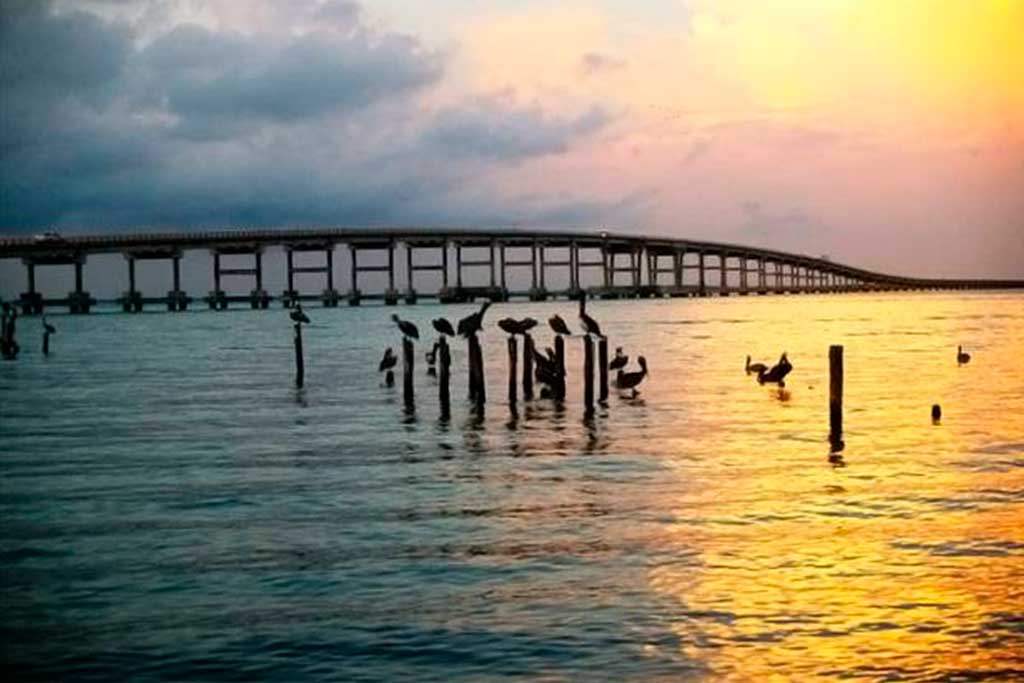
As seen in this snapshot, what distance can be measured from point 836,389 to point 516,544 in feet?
33.3

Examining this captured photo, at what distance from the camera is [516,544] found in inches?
516

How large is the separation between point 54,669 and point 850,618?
5.64 m

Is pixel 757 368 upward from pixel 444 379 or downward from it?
downward

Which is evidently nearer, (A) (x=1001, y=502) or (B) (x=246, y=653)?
(B) (x=246, y=653)

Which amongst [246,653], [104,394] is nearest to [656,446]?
[246,653]

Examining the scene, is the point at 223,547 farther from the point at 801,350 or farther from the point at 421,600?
the point at 801,350

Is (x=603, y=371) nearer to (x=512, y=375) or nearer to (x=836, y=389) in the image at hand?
(x=512, y=375)

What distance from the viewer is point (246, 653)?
9469 millimetres

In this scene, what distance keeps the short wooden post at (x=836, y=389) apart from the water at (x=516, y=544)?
57 centimetres

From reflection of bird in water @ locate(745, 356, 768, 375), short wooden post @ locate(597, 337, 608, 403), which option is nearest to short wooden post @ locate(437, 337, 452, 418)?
short wooden post @ locate(597, 337, 608, 403)

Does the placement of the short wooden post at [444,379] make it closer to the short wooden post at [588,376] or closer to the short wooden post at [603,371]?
the short wooden post at [588,376]

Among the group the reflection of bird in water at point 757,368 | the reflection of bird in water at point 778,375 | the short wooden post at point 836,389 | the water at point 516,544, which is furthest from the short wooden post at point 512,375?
the reflection of bird in water at point 757,368

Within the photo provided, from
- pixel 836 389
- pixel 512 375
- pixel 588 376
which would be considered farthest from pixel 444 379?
pixel 836 389

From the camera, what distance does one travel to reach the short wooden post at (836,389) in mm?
21312
